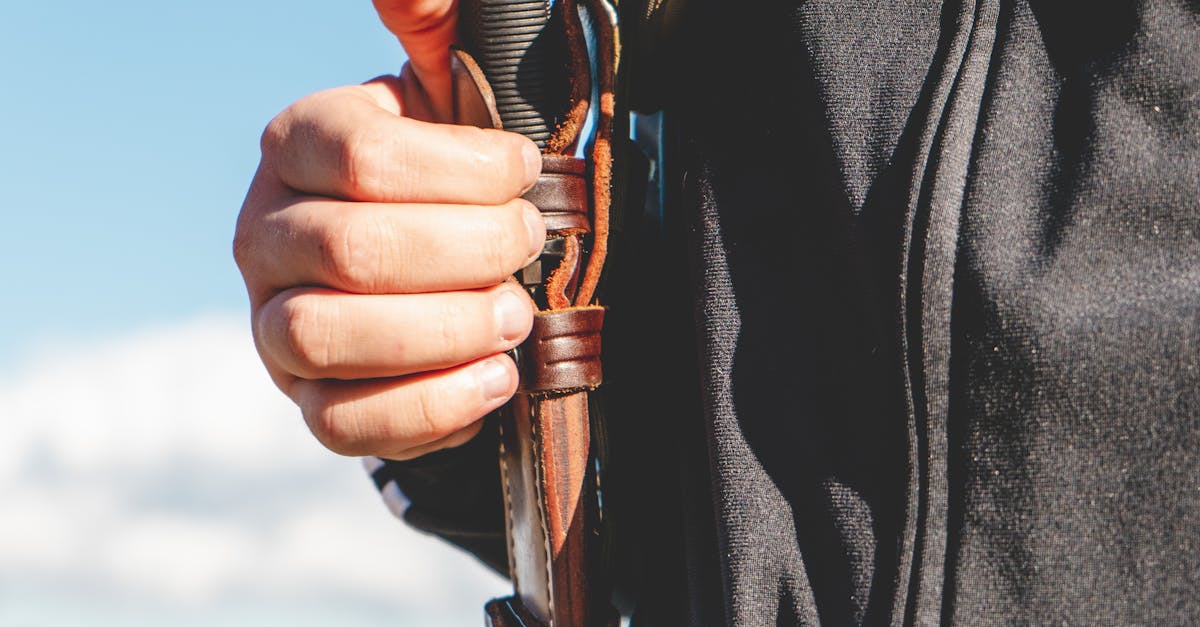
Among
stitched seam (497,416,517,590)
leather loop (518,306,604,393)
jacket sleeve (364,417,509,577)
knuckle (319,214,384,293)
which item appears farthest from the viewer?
jacket sleeve (364,417,509,577)

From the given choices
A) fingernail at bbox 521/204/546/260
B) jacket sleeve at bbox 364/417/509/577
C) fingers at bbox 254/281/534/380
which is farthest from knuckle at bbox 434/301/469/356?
jacket sleeve at bbox 364/417/509/577

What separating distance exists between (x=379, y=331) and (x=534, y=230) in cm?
21

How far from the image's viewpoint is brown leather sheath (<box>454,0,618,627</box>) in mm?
1124

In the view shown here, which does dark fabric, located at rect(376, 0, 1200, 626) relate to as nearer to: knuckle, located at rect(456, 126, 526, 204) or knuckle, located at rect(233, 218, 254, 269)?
knuckle, located at rect(456, 126, 526, 204)

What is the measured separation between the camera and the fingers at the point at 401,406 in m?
1.06

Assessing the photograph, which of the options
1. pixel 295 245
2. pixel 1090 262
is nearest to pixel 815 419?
pixel 1090 262

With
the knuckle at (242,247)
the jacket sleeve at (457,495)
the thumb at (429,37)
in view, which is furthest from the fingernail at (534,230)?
the jacket sleeve at (457,495)

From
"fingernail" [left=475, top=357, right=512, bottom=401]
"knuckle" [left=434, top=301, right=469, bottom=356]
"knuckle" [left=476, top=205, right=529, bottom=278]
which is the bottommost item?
"fingernail" [left=475, top=357, right=512, bottom=401]

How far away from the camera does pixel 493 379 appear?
1091 mm

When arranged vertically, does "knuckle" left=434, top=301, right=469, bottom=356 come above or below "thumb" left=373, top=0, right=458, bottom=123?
below

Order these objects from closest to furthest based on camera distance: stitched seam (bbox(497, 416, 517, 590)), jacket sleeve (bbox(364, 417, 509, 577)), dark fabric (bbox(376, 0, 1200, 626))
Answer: dark fabric (bbox(376, 0, 1200, 626)), stitched seam (bbox(497, 416, 517, 590)), jacket sleeve (bbox(364, 417, 509, 577))

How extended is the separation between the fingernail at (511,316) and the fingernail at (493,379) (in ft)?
0.13

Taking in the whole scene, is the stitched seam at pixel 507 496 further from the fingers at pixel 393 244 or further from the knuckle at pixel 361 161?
the knuckle at pixel 361 161

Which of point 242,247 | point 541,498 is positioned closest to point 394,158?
point 242,247
